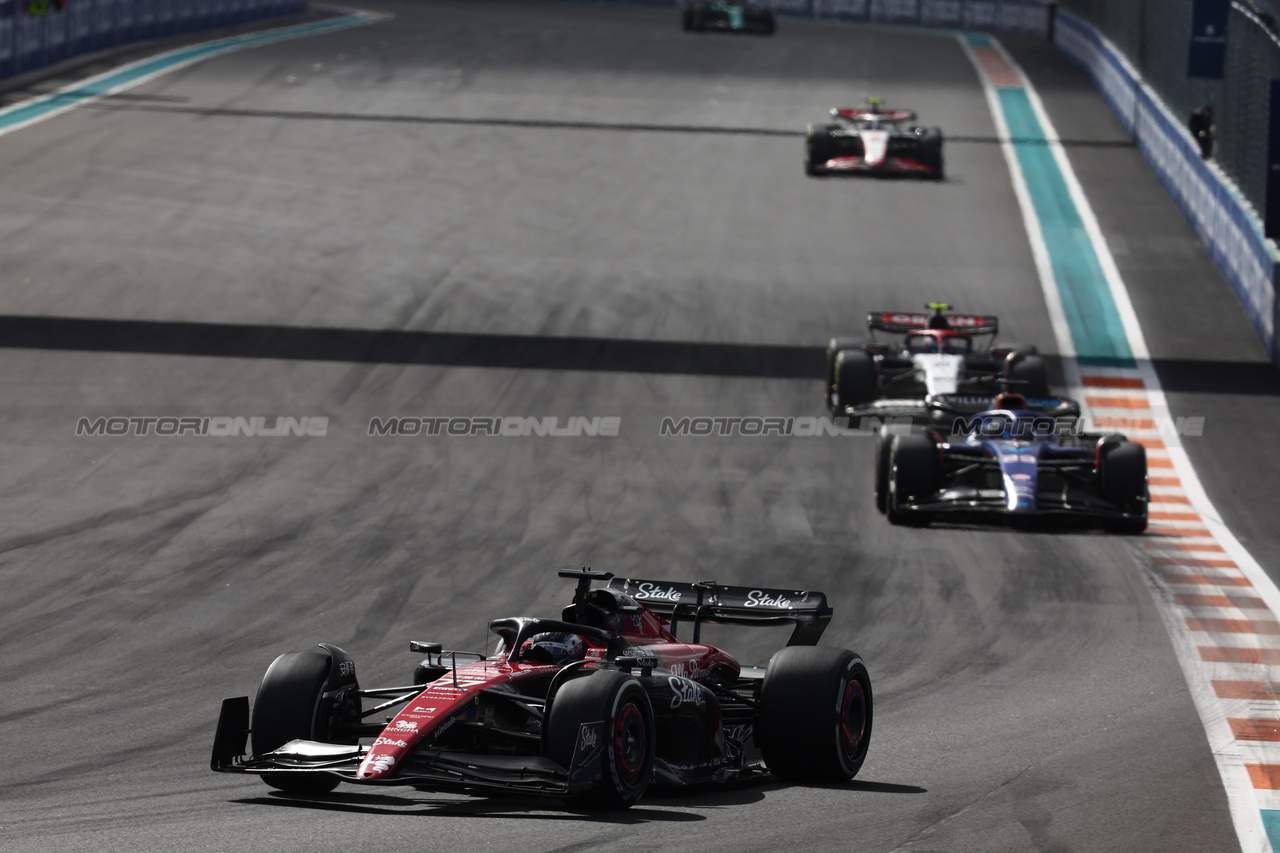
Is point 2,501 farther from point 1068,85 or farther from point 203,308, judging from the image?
point 1068,85

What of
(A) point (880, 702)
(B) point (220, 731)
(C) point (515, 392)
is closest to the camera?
(B) point (220, 731)

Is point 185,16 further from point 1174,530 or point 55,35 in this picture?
point 1174,530

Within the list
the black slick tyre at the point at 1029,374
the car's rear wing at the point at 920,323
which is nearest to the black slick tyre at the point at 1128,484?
the black slick tyre at the point at 1029,374

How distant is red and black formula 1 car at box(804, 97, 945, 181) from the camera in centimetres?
3338

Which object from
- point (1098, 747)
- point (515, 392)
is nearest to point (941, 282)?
point (515, 392)

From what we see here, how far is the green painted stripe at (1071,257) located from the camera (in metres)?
25.4

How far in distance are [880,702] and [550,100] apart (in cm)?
3048

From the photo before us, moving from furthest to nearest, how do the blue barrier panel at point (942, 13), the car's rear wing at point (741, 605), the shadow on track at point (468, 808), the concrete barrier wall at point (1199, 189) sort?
the blue barrier panel at point (942, 13) < the concrete barrier wall at point (1199, 189) < the car's rear wing at point (741, 605) < the shadow on track at point (468, 808)

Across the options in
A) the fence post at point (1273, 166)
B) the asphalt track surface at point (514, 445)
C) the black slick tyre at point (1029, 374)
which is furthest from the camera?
the fence post at point (1273, 166)

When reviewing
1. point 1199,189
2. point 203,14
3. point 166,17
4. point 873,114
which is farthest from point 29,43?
point 1199,189

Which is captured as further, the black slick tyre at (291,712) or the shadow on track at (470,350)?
the shadow on track at (470,350)

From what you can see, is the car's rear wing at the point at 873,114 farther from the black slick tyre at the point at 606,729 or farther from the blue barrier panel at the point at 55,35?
the black slick tyre at the point at 606,729

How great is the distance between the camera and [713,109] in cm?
4122

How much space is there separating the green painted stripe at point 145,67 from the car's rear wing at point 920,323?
2048cm
